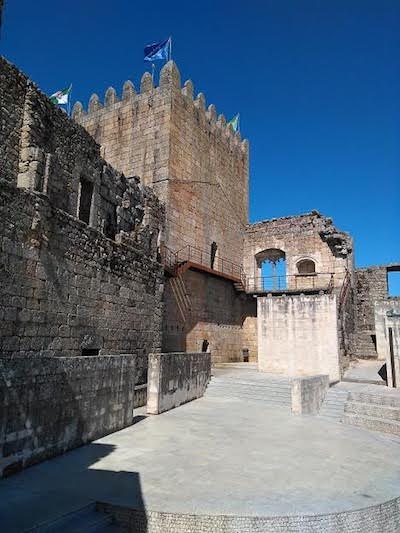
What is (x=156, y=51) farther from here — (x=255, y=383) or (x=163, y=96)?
(x=255, y=383)

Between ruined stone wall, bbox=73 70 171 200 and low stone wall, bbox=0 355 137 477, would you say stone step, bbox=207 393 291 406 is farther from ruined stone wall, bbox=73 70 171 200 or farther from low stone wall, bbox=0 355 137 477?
ruined stone wall, bbox=73 70 171 200

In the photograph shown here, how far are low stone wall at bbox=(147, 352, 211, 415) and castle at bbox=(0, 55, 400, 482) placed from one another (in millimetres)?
548

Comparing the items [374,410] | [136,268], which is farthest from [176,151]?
[374,410]

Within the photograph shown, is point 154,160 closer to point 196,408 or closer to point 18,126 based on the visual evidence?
point 18,126

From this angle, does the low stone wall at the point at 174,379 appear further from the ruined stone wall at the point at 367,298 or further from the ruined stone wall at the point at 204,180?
the ruined stone wall at the point at 367,298

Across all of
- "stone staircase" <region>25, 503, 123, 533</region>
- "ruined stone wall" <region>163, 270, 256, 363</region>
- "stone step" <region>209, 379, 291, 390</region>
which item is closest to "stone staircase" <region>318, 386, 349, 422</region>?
"stone step" <region>209, 379, 291, 390</region>

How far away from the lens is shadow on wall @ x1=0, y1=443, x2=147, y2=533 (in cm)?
354

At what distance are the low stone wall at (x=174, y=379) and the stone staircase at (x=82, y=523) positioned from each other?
16.3ft

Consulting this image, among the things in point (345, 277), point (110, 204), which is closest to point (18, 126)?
point (110, 204)

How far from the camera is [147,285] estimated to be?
12227 millimetres

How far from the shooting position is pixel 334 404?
10.1 meters

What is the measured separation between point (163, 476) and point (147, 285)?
7782mm

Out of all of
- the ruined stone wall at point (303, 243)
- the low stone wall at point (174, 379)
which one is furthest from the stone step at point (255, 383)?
the ruined stone wall at point (303, 243)

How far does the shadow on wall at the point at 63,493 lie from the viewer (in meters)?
3.54
